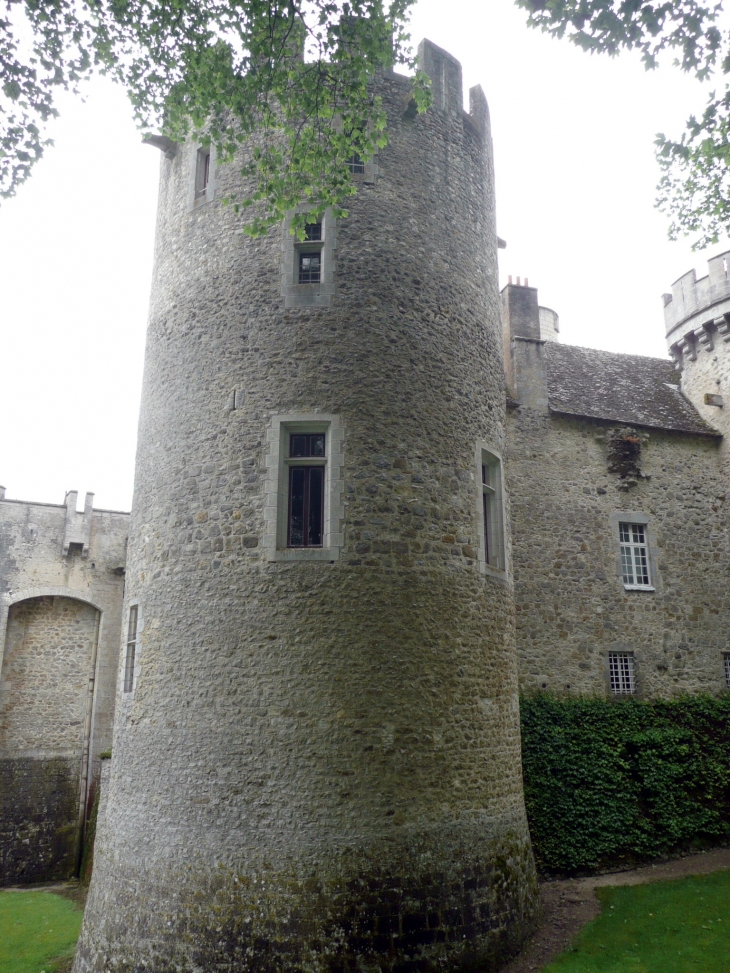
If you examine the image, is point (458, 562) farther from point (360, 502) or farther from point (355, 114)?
point (355, 114)

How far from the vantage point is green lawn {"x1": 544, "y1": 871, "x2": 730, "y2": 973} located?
9.08m

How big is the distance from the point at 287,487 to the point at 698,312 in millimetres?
13048

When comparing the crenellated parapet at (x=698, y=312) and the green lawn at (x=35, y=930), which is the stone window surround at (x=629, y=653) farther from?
the green lawn at (x=35, y=930)

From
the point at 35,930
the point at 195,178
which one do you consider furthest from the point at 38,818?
the point at 195,178

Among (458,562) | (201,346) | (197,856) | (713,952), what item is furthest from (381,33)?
(713,952)

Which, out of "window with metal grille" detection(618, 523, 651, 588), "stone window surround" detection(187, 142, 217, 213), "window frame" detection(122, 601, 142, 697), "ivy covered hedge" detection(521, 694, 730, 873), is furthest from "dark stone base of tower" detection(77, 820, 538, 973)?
"stone window surround" detection(187, 142, 217, 213)

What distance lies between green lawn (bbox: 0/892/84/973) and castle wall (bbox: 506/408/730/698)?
9092 mm

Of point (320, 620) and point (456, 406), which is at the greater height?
point (456, 406)

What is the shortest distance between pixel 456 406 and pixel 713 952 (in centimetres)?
789

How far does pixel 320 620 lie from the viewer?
30.4 ft

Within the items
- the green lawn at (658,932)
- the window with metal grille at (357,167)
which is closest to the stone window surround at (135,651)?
the green lawn at (658,932)

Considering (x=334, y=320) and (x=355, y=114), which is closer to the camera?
(x=355, y=114)

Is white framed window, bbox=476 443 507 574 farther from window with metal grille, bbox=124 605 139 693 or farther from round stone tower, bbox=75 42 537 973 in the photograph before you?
window with metal grille, bbox=124 605 139 693

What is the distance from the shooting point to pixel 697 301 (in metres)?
18.3
